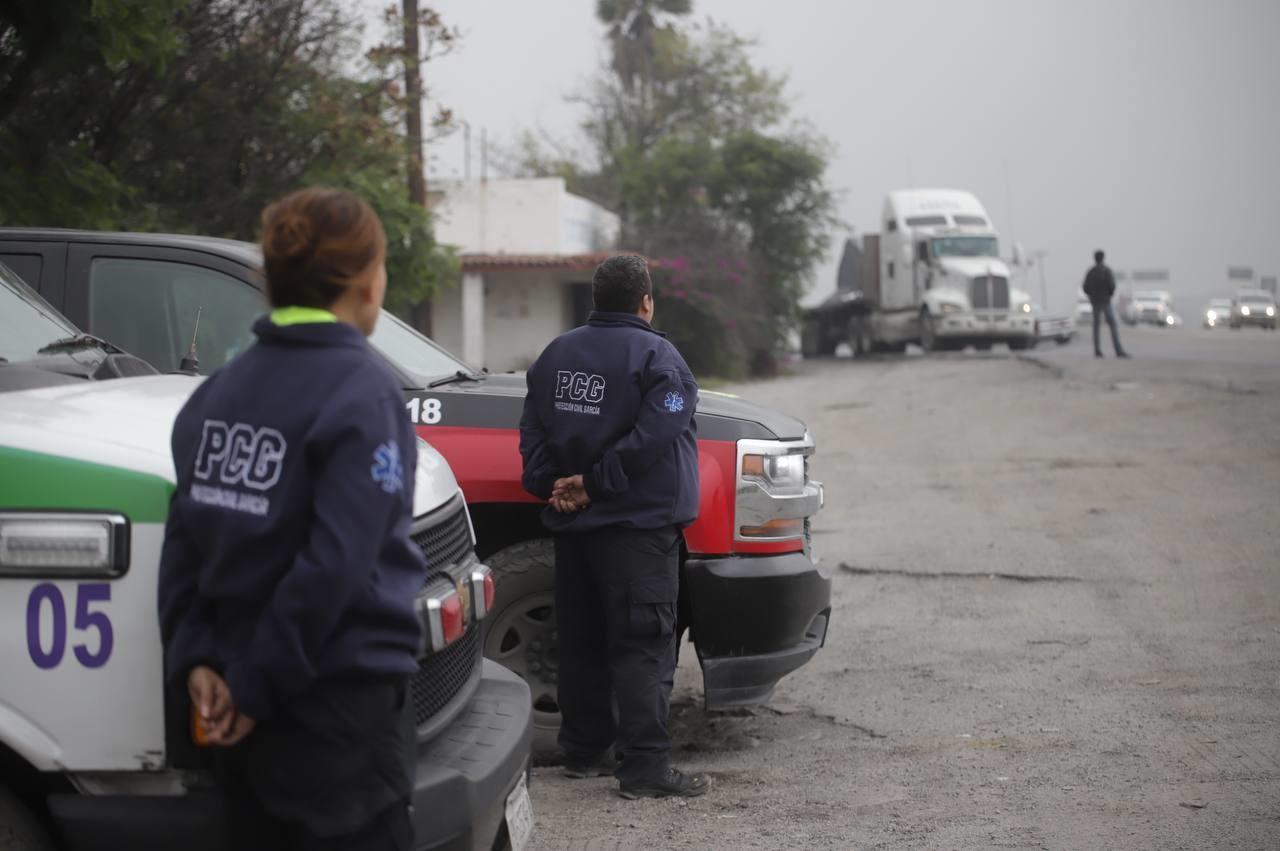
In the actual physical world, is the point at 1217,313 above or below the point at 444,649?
above

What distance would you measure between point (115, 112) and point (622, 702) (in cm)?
1320

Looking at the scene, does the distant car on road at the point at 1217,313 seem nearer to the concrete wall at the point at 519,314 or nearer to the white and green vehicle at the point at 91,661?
the concrete wall at the point at 519,314

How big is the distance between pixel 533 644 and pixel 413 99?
14844 millimetres

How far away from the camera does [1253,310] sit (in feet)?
180

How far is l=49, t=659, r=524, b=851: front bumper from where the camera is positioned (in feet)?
9.41

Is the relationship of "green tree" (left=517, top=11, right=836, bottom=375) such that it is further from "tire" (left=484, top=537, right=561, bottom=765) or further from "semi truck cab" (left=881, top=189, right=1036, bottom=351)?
"tire" (left=484, top=537, right=561, bottom=765)

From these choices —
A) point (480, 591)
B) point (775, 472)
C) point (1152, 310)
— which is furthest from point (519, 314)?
point (1152, 310)

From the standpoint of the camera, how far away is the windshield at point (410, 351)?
5.65 meters

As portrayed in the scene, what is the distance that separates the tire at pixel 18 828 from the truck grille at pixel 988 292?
3142 centimetres

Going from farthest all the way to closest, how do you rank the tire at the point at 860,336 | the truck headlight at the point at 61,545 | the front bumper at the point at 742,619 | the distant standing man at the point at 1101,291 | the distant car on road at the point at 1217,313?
the distant car on road at the point at 1217,313
the tire at the point at 860,336
the distant standing man at the point at 1101,291
the front bumper at the point at 742,619
the truck headlight at the point at 61,545

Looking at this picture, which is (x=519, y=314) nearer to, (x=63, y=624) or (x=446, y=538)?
(x=446, y=538)

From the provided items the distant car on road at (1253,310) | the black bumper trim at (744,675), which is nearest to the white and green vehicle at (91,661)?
the black bumper trim at (744,675)

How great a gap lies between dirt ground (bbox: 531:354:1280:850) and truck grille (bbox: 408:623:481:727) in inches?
51.5

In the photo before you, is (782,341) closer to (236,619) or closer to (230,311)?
(230,311)
